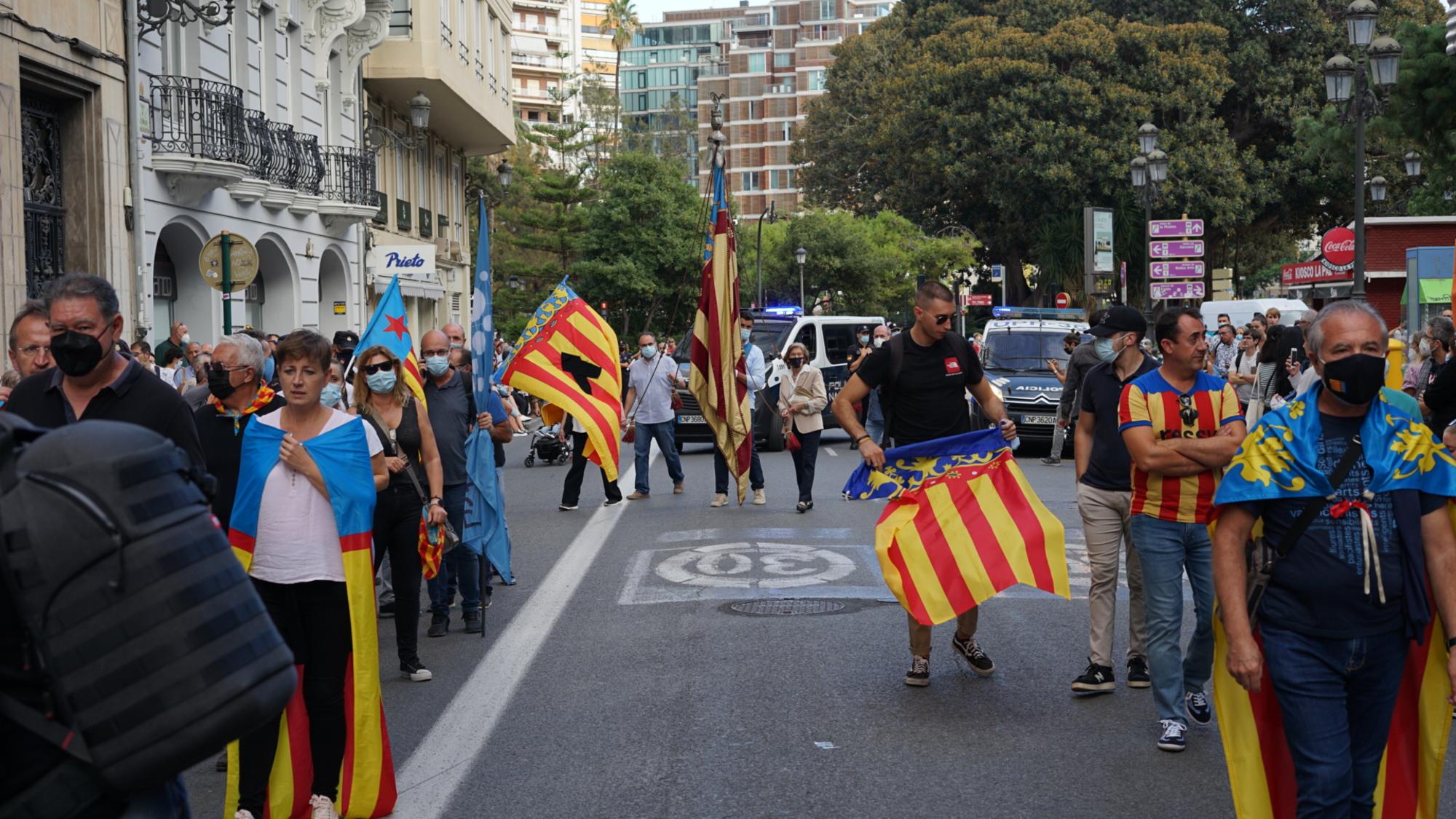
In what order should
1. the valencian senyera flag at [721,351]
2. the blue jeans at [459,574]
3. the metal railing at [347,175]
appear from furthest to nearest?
the metal railing at [347,175]
the valencian senyera flag at [721,351]
the blue jeans at [459,574]

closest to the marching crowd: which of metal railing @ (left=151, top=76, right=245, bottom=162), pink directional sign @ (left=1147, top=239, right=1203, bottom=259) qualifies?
metal railing @ (left=151, top=76, right=245, bottom=162)

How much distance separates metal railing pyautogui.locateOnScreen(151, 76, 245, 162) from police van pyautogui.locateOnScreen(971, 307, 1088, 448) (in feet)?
35.5

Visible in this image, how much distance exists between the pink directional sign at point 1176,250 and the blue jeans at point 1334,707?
865 inches

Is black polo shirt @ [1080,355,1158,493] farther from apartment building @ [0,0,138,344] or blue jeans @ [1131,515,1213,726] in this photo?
apartment building @ [0,0,138,344]

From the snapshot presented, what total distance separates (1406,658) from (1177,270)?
22180 mm

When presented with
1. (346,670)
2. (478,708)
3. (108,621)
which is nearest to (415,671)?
(478,708)

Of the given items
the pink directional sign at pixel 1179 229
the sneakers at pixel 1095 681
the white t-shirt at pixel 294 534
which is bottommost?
the sneakers at pixel 1095 681

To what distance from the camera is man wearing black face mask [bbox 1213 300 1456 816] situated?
4.22 metres

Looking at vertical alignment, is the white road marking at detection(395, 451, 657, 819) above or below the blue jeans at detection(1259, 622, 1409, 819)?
below

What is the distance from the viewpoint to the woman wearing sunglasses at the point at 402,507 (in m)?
7.79

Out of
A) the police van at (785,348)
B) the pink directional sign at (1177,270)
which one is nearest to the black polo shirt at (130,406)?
the police van at (785,348)

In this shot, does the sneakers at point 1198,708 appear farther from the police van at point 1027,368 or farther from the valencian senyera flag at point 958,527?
the police van at point 1027,368

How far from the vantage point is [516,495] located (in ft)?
58.3

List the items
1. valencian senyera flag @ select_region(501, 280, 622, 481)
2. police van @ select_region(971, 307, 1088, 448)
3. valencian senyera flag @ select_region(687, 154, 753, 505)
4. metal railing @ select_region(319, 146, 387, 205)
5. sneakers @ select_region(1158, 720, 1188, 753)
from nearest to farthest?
sneakers @ select_region(1158, 720, 1188, 753) < valencian senyera flag @ select_region(501, 280, 622, 481) < valencian senyera flag @ select_region(687, 154, 753, 505) < police van @ select_region(971, 307, 1088, 448) < metal railing @ select_region(319, 146, 387, 205)
